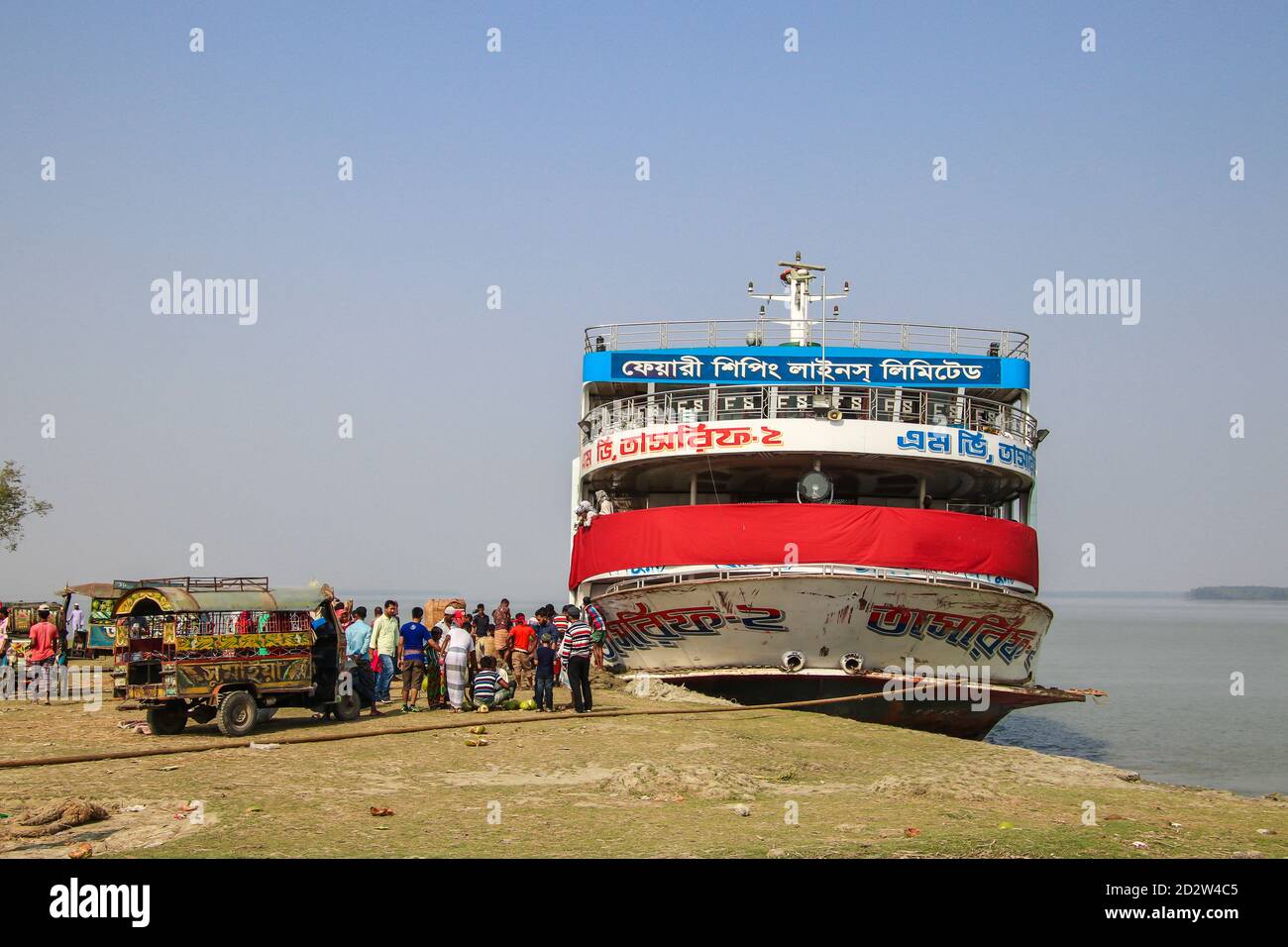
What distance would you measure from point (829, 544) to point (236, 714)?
1004 cm

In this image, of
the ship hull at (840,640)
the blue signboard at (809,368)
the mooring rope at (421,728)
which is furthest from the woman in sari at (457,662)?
the blue signboard at (809,368)

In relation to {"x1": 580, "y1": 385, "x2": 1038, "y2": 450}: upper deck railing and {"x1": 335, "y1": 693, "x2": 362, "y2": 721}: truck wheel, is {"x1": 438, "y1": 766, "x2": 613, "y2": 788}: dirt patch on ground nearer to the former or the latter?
{"x1": 335, "y1": 693, "x2": 362, "y2": 721}: truck wheel

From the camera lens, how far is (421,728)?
1639 cm

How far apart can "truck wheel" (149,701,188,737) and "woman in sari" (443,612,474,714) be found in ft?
13.3

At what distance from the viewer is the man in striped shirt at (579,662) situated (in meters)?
18.5

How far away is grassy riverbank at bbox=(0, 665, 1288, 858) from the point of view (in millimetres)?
9688

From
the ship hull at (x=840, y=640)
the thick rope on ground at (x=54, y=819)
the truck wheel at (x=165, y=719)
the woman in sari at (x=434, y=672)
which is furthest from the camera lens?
the ship hull at (x=840, y=640)

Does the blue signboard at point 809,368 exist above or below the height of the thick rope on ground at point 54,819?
above

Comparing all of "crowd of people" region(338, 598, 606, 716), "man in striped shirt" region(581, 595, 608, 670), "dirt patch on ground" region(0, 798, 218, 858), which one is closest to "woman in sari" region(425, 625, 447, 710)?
"crowd of people" region(338, 598, 606, 716)

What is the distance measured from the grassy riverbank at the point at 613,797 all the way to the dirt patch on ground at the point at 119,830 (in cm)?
3

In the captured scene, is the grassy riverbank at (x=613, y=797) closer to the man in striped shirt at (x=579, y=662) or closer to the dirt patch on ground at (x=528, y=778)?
the dirt patch on ground at (x=528, y=778)

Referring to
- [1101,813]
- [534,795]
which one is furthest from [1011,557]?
[534,795]
